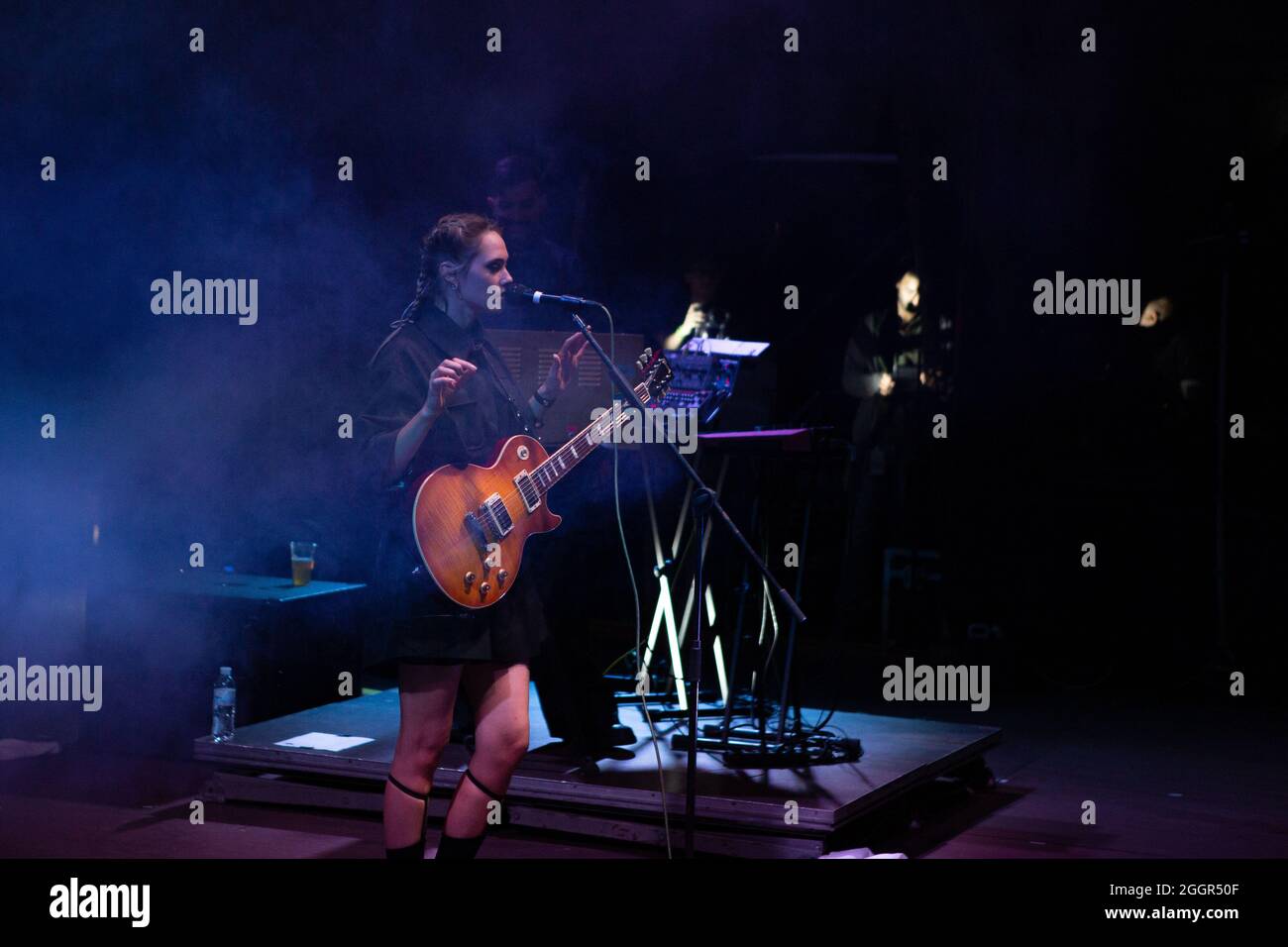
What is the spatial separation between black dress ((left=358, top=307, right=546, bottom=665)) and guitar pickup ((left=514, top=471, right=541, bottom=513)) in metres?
0.09

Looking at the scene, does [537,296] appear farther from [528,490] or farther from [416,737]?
[416,737]

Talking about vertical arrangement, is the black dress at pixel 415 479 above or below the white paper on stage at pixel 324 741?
above

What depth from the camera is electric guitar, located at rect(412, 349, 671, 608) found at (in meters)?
2.94

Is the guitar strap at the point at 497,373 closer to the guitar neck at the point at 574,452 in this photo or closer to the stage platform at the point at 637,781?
the guitar neck at the point at 574,452

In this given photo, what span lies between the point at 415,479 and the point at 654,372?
32.7 inches

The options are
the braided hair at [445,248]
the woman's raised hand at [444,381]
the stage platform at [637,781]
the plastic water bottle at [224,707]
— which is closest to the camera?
the woman's raised hand at [444,381]

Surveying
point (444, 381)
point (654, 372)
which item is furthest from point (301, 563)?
point (444, 381)

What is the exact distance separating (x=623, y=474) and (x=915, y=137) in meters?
3.33

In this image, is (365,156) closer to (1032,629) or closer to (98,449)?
(98,449)

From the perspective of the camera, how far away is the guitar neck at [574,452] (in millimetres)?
3148

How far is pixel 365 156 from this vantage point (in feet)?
18.2

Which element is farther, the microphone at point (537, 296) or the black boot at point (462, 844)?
the microphone at point (537, 296)

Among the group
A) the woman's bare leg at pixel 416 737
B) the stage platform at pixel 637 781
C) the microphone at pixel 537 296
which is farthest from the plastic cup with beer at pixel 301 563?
the microphone at pixel 537 296
